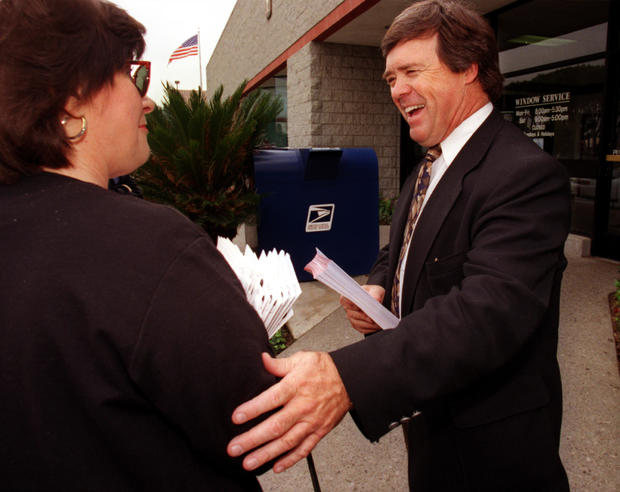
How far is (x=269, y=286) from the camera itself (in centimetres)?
118

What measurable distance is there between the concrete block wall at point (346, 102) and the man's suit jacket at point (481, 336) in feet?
24.3

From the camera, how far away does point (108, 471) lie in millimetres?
839

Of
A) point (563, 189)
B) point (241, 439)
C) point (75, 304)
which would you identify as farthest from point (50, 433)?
point (563, 189)

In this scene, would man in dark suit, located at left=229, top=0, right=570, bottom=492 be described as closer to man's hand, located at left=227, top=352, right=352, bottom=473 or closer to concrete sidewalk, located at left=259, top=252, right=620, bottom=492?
man's hand, located at left=227, top=352, right=352, bottom=473

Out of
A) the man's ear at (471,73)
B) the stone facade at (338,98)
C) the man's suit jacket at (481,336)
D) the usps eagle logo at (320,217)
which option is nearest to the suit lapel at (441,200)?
the man's suit jacket at (481,336)

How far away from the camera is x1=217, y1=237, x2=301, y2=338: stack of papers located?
1111mm

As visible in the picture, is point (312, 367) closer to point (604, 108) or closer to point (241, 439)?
point (241, 439)

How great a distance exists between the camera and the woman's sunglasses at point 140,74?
103cm

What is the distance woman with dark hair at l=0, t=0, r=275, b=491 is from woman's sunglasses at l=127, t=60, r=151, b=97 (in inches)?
3.6

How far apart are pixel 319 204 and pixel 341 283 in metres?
4.11

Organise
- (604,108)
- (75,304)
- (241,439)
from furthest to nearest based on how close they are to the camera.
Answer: (604,108) < (241,439) < (75,304)

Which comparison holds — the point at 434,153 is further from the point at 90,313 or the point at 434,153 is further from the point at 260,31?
the point at 260,31

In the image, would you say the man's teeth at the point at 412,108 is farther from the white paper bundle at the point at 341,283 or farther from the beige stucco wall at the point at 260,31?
the beige stucco wall at the point at 260,31

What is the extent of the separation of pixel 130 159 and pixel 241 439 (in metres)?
0.66
